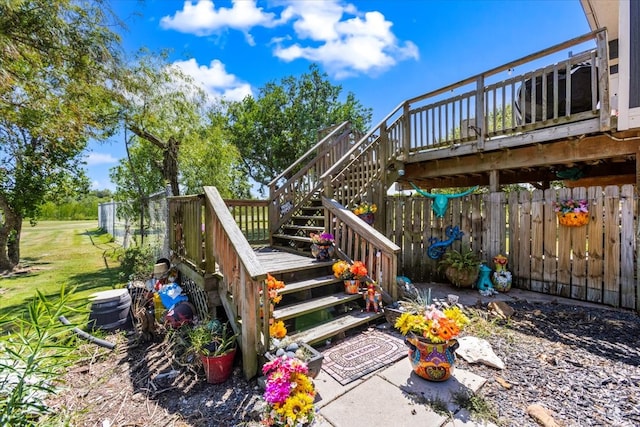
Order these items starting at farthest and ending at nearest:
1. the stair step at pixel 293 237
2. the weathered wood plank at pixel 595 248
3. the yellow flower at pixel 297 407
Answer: the stair step at pixel 293 237 → the weathered wood plank at pixel 595 248 → the yellow flower at pixel 297 407

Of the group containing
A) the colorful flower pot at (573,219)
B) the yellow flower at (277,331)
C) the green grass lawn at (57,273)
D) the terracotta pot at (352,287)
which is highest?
the colorful flower pot at (573,219)

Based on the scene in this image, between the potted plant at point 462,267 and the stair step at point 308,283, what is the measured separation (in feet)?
7.45

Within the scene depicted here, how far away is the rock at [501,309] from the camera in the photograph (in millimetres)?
3639

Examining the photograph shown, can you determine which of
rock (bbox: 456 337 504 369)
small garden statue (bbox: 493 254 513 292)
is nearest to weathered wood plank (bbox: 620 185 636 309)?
small garden statue (bbox: 493 254 513 292)

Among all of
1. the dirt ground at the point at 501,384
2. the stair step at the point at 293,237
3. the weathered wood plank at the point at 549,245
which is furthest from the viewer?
the stair step at the point at 293,237

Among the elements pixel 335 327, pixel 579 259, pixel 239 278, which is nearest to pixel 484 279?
pixel 579 259

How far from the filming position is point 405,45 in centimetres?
872

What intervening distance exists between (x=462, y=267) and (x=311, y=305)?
2.94m

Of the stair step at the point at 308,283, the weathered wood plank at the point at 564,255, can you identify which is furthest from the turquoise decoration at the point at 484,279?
the stair step at the point at 308,283

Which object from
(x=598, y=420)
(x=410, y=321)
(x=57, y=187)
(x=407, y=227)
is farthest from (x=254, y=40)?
(x=598, y=420)

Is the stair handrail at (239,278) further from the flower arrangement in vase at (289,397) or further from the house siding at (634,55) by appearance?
the house siding at (634,55)

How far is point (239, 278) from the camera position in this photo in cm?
273

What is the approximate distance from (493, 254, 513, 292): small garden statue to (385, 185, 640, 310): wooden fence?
7.6 inches

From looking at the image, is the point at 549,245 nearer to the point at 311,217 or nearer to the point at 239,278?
the point at 311,217
